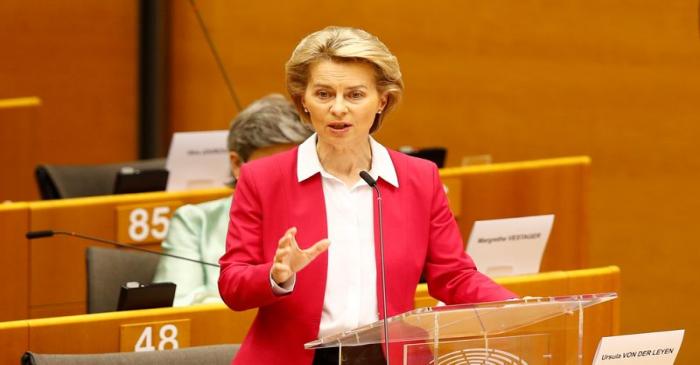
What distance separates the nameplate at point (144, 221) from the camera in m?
5.48

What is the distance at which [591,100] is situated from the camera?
6.75m

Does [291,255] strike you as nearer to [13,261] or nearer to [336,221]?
[336,221]

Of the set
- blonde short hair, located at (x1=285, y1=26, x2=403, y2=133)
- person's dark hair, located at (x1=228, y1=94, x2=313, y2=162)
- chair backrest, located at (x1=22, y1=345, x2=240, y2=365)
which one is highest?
blonde short hair, located at (x1=285, y1=26, x2=403, y2=133)

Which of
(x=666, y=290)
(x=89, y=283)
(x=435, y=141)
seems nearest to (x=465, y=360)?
(x=89, y=283)

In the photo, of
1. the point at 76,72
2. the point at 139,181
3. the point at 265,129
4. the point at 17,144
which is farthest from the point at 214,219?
the point at 76,72

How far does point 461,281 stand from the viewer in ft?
10.2

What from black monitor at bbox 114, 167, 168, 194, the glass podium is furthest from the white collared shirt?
black monitor at bbox 114, 167, 168, 194

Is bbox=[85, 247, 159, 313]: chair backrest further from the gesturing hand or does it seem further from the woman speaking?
the gesturing hand

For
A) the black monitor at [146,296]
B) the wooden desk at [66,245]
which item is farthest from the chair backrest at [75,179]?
the black monitor at [146,296]

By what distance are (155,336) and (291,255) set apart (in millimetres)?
1461

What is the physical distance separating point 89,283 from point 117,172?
1.41 metres

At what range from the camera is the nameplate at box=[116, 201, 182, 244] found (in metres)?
5.48

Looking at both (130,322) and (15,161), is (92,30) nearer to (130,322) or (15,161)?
(15,161)

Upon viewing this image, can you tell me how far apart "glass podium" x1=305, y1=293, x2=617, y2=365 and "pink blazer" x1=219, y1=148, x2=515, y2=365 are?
109mm
